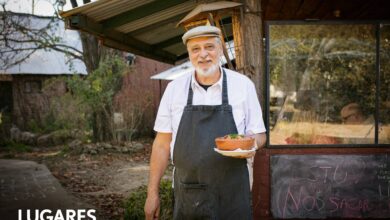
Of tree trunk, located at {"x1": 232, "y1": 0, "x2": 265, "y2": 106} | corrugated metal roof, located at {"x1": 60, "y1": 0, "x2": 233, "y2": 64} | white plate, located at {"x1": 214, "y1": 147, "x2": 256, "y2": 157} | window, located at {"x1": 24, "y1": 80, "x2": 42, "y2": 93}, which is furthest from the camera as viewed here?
window, located at {"x1": 24, "y1": 80, "x2": 42, "y2": 93}

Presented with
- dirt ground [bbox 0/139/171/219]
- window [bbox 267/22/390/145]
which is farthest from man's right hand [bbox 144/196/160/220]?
dirt ground [bbox 0/139/171/219]

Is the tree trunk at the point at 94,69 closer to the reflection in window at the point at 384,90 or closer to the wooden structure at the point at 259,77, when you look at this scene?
the wooden structure at the point at 259,77

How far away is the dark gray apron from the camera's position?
9.30ft

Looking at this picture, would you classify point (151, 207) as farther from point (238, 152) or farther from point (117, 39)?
point (117, 39)

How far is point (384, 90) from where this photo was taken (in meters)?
5.17

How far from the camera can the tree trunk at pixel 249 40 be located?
4418 mm

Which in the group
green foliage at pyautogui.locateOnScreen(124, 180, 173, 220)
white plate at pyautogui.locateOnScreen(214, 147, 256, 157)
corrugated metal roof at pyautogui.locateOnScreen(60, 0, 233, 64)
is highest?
A: corrugated metal roof at pyautogui.locateOnScreen(60, 0, 233, 64)

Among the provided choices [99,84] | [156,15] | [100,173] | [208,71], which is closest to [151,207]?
[208,71]

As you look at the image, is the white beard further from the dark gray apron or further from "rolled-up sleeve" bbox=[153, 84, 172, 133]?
"rolled-up sleeve" bbox=[153, 84, 172, 133]

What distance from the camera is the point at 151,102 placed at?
59.5ft

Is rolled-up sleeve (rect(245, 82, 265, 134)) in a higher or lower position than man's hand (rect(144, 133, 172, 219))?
higher

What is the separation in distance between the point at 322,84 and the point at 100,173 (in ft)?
22.0

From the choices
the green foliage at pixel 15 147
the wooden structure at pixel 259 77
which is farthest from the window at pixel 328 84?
the green foliage at pixel 15 147

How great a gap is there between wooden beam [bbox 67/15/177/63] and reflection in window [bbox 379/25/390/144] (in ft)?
11.1
